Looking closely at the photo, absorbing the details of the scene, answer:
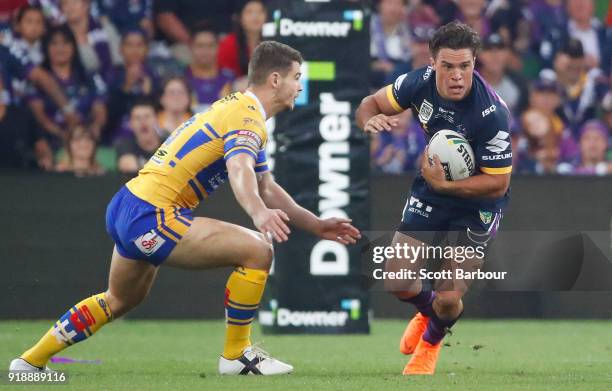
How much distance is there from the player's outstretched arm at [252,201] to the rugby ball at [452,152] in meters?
1.50

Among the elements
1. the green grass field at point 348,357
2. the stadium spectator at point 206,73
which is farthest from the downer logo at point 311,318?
the stadium spectator at point 206,73

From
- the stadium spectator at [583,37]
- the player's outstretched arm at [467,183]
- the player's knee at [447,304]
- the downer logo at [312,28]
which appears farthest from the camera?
the stadium spectator at [583,37]

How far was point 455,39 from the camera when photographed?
7676 millimetres

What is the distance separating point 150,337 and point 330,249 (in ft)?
5.68

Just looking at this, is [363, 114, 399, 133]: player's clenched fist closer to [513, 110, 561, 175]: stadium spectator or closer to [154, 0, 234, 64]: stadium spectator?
[513, 110, 561, 175]: stadium spectator

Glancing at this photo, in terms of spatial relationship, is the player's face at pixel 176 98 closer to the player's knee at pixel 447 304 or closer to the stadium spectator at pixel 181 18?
the stadium spectator at pixel 181 18

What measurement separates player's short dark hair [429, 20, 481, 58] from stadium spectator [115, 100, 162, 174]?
5308mm

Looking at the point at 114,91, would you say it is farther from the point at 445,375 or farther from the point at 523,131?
the point at 445,375

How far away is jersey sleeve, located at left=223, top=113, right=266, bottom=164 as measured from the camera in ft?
22.6

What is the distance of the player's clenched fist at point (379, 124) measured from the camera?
7.72m

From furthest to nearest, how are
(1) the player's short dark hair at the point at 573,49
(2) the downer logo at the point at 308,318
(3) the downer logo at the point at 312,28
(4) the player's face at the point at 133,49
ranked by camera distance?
(1) the player's short dark hair at the point at 573,49 < (4) the player's face at the point at 133,49 < (2) the downer logo at the point at 308,318 < (3) the downer logo at the point at 312,28

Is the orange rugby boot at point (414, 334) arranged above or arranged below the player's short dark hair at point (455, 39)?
below

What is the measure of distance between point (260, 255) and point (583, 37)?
9.05 metres

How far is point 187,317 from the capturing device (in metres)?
12.2
